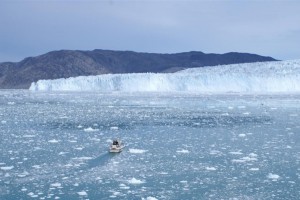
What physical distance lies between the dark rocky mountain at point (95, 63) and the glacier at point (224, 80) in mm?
66046

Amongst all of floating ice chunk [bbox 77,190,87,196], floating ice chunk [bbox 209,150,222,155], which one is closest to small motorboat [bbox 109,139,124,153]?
floating ice chunk [bbox 209,150,222,155]

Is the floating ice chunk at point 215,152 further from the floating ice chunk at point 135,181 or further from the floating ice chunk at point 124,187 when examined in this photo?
the floating ice chunk at point 124,187

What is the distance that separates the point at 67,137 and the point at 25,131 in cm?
243

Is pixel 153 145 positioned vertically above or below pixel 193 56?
below

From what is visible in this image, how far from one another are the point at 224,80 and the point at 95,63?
9364 cm

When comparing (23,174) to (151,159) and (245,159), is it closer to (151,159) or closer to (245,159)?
(151,159)

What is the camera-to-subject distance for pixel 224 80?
56594 mm

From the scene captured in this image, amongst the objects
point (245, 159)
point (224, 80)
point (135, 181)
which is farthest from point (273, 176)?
point (224, 80)

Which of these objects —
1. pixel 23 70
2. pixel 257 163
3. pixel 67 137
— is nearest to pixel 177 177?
pixel 257 163

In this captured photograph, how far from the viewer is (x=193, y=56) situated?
556 ft

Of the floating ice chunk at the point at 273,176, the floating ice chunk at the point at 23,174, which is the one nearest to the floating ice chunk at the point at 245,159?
the floating ice chunk at the point at 273,176

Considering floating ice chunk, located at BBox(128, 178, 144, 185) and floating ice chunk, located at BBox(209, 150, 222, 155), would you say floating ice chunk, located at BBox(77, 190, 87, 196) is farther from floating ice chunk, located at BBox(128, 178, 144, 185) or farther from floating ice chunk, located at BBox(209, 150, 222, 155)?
floating ice chunk, located at BBox(209, 150, 222, 155)

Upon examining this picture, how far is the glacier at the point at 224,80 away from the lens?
53.8 m

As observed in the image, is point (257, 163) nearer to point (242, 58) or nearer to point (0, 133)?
point (0, 133)
